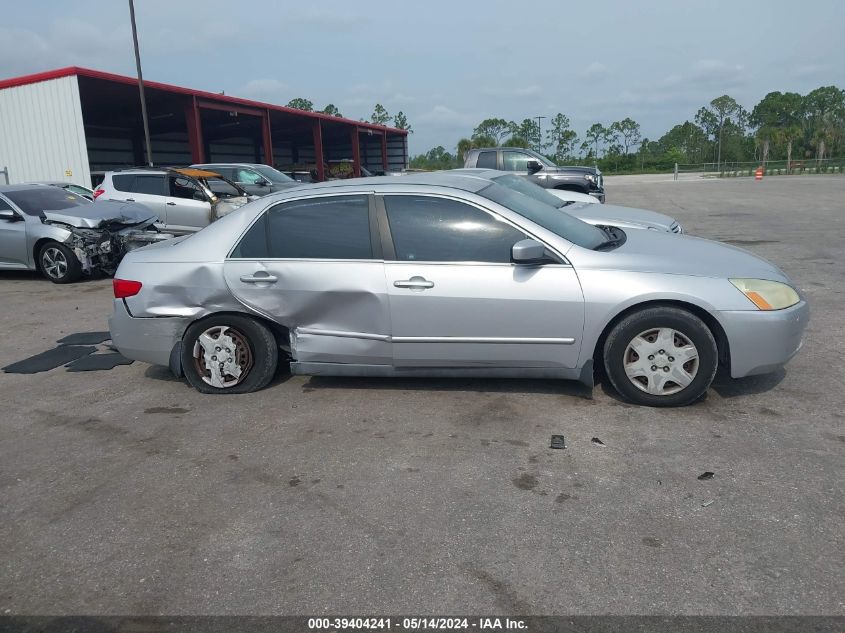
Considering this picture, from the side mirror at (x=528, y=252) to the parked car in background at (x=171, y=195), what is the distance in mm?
10188

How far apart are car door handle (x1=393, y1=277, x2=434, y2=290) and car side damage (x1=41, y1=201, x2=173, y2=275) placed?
778 centimetres

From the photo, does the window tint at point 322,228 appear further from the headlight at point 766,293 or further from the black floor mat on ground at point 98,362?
the headlight at point 766,293

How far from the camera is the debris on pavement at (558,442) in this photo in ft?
13.5

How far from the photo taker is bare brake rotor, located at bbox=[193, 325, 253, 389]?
A: 518cm

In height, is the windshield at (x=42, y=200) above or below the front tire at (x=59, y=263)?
above

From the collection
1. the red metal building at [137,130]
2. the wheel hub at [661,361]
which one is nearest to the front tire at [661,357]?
the wheel hub at [661,361]

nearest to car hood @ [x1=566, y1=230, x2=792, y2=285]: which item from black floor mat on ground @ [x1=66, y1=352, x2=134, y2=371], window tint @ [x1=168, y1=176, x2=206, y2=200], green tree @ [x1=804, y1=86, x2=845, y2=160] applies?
black floor mat on ground @ [x1=66, y1=352, x2=134, y2=371]

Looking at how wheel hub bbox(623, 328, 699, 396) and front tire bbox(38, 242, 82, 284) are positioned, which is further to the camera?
front tire bbox(38, 242, 82, 284)

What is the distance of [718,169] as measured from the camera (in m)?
63.1

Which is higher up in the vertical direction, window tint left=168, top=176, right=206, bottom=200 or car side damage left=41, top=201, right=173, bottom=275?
window tint left=168, top=176, right=206, bottom=200

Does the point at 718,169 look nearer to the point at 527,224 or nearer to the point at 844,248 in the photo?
the point at 844,248

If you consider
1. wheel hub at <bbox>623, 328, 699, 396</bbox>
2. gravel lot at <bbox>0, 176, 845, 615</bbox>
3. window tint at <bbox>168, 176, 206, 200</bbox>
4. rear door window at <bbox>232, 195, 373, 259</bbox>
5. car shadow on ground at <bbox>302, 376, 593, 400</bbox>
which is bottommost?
gravel lot at <bbox>0, 176, 845, 615</bbox>

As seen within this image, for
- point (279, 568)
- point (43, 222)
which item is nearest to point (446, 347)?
point (279, 568)

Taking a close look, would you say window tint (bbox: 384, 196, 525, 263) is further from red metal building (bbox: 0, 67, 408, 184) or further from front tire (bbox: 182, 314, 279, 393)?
red metal building (bbox: 0, 67, 408, 184)
